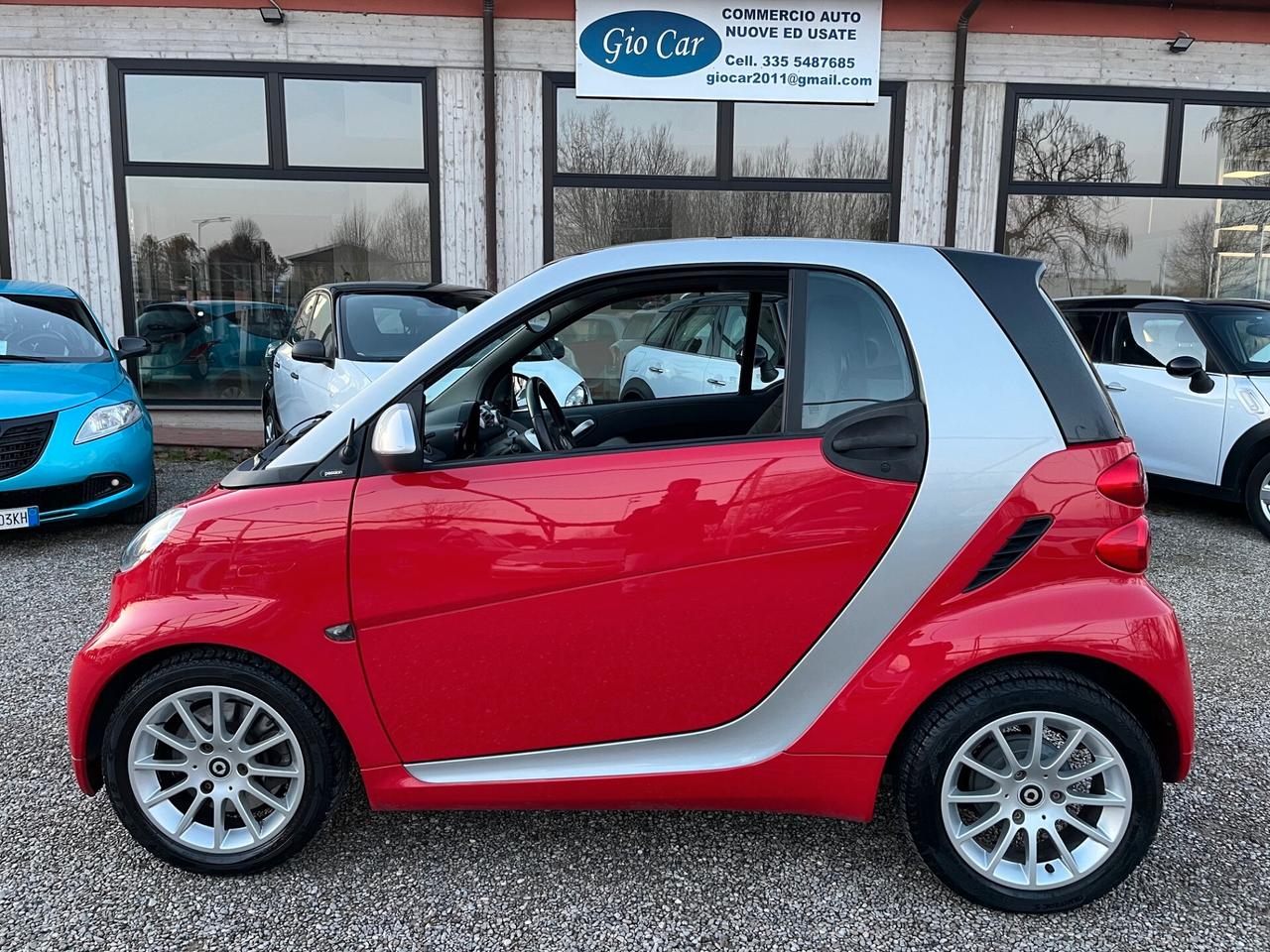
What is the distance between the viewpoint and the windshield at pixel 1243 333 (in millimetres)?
6395

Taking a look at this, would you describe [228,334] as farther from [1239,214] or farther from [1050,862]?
[1239,214]

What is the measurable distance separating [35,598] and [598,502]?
3984 mm

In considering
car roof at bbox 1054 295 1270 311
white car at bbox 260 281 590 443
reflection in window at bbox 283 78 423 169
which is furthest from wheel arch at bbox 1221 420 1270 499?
reflection in window at bbox 283 78 423 169

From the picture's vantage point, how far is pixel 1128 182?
407 inches

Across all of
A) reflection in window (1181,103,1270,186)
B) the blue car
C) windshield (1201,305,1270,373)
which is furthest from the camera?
reflection in window (1181,103,1270,186)

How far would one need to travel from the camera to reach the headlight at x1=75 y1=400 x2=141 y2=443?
5680 mm

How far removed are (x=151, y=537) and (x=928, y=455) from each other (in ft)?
6.50

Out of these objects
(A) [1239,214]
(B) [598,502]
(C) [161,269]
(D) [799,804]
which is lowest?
(D) [799,804]

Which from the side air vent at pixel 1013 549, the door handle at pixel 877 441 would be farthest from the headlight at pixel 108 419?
the side air vent at pixel 1013 549

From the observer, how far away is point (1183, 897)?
2412mm

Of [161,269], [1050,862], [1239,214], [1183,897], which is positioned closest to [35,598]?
[1050,862]

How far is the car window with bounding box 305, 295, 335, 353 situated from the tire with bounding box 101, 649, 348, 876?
14.5 feet

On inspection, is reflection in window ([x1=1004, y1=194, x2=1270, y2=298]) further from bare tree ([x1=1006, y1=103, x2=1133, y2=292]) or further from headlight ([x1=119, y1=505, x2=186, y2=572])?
headlight ([x1=119, y1=505, x2=186, y2=572])

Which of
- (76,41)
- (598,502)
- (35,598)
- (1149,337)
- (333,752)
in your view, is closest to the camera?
(598,502)
